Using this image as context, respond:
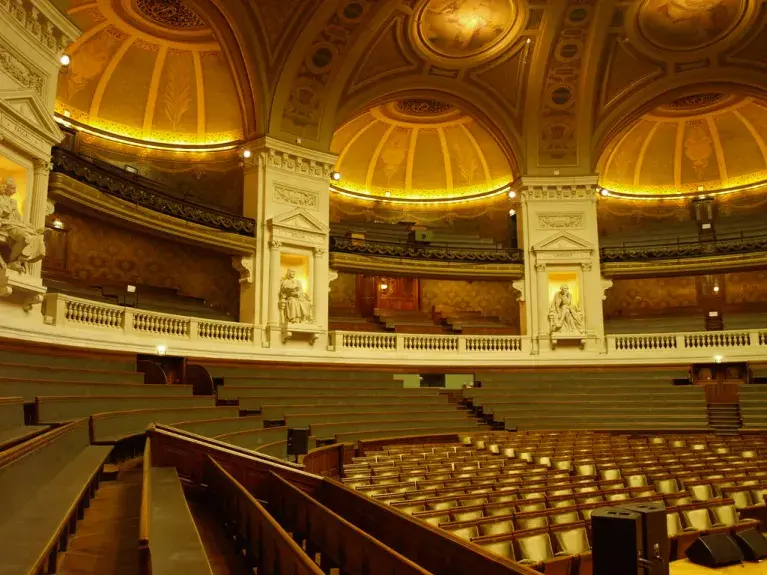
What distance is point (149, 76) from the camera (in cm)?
1903

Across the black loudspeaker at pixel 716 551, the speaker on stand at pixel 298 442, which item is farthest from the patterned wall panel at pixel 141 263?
the black loudspeaker at pixel 716 551

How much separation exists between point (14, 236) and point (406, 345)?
36.3ft

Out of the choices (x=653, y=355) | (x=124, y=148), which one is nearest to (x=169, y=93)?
(x=124, y=148)

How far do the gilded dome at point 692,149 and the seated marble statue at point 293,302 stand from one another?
1351cm

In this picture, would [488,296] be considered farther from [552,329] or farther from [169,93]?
[169,93]

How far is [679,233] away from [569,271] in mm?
6191

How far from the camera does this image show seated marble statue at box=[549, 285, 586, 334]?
1952 cm

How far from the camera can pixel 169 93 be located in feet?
63.7

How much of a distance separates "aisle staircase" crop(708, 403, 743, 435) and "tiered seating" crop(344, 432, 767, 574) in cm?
409

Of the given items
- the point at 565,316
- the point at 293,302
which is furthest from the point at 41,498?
the point at 565,316

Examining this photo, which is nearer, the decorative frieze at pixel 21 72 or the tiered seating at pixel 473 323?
the decorative frieze at pixel 21 72

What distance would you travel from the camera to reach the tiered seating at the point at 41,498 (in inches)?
107

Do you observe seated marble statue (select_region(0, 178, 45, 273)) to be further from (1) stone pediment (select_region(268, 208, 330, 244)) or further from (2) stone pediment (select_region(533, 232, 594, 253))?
(2) stone pediment (select_region(533, 232, 594, 253))

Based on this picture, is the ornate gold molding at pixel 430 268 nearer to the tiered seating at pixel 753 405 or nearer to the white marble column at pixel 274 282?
the white marble column at pixel 274 282
